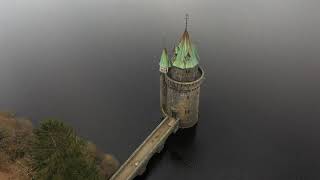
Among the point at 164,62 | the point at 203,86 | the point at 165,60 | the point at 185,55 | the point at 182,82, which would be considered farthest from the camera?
the point at 203,86

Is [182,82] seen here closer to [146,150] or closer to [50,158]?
[146,150]

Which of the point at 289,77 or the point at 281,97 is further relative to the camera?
the point at 289,77

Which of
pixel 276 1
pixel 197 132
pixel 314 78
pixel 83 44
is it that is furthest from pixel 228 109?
pixel 276 1

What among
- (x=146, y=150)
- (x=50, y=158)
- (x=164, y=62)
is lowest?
(x=146, y=150)

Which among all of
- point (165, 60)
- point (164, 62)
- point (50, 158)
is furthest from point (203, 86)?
point (50, 158)

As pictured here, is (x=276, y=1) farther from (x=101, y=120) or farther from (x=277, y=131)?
(x=101, y=120)

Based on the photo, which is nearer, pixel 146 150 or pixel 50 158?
pixel 50 158

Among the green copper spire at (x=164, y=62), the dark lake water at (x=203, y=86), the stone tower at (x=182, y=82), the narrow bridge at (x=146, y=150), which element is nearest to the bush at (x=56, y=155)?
the narrow bridge at (x=146, y=150)
